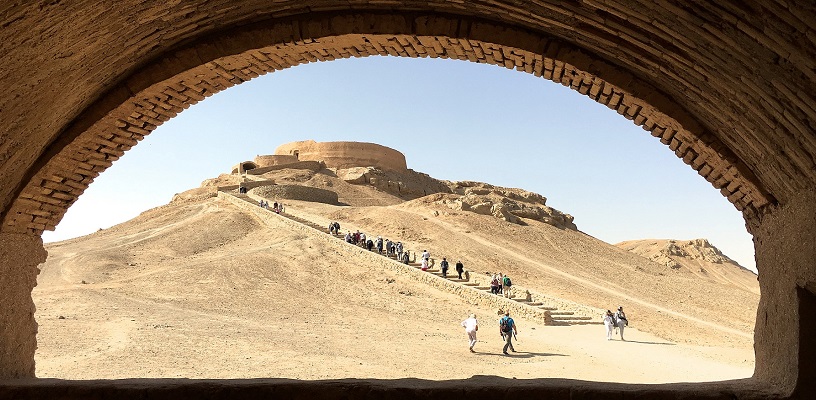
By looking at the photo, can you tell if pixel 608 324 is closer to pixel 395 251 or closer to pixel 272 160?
pixel 395 251

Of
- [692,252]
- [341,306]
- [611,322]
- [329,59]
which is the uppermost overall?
[692,252]

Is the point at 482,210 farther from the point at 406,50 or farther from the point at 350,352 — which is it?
the point at 406,50

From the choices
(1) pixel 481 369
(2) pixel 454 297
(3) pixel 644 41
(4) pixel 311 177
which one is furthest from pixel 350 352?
(4) pixel 311 177

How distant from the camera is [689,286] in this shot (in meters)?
32.4

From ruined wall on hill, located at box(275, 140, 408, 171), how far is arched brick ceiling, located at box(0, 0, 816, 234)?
57507mm

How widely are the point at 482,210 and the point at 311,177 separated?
65.4ft

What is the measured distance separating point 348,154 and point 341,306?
44.1m

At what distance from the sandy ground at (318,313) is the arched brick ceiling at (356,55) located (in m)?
6.55

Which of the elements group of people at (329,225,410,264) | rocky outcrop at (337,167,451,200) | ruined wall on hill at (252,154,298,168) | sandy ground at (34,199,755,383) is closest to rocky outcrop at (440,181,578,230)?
sandy ground at (34,199,755,383)

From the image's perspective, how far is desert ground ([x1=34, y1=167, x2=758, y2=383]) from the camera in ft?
41.9

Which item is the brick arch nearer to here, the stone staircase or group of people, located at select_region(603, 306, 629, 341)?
group of people, located at select_region(603, 306, 629, 341)

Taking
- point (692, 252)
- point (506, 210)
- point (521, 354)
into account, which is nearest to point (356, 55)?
point (521, 354)

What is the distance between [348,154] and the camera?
209 ft

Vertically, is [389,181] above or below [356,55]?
above
